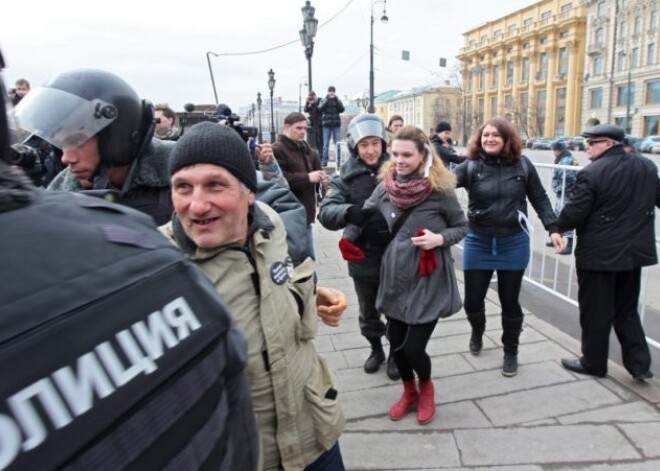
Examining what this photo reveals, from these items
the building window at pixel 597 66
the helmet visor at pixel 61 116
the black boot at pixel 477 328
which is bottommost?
the black boot at pixel 477 328

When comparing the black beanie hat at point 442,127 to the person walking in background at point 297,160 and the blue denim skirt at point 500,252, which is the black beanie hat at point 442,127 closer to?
the person walking in background at point 297,160

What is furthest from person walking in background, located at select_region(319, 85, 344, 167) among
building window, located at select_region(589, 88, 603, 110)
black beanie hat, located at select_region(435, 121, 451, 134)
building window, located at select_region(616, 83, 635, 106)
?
building window, located at select_region(589, 88, 603, 110)

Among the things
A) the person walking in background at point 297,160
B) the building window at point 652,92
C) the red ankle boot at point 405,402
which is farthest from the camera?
the building window at point 652,92

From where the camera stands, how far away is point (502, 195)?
11.7 ft

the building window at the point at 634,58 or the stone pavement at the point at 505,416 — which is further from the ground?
the building window at the point at 634,58

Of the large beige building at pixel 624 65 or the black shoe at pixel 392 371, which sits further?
the large beige building at pixel 624 65

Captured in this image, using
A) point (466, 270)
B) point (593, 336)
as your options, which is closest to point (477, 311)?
point (466, 270)

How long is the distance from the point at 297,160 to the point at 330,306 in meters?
3.45

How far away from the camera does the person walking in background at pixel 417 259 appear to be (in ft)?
9.53

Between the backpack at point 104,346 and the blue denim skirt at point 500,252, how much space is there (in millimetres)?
3067

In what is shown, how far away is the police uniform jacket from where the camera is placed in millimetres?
3299

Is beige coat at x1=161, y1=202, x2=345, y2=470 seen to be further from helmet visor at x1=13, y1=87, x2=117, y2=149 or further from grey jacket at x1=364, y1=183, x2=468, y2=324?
grey jacket at x1=364, y1=183, x2=468, y2=324

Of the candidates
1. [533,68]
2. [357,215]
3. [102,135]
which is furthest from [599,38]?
[102,135]

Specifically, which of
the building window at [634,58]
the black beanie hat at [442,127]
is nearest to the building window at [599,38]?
the building window at [634,58]
